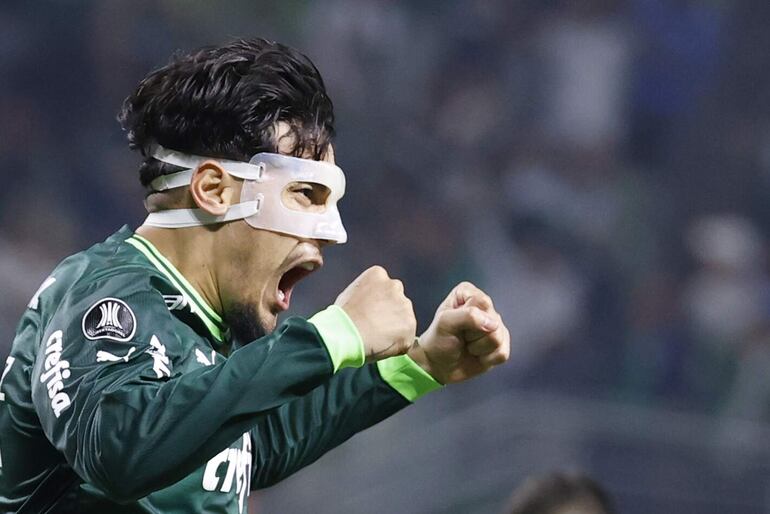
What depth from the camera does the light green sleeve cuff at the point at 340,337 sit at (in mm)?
1885

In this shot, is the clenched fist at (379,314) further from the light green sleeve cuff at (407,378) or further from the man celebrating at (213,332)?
the light green sleeve cuff at (407,378)

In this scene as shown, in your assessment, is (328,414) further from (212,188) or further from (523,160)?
(523,160)

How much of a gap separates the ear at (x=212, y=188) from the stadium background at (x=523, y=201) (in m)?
3.59

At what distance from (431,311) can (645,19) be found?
223 centimetres

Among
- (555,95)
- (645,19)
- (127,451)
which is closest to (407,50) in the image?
(555,95)

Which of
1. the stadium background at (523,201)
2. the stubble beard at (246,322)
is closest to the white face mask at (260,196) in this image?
the stubble beard at (246,322)

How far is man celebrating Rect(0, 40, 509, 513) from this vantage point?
5.89ft

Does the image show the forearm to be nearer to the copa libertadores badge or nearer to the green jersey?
the green jersey

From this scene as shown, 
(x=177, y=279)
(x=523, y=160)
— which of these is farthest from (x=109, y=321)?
(x=523, y=160)

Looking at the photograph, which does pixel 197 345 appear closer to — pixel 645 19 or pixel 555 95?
pixel 555 95

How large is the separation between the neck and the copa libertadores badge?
0.28m

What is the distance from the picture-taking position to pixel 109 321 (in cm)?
187

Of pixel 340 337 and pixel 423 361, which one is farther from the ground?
pixel 340 337

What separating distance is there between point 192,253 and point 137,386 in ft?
1.40
